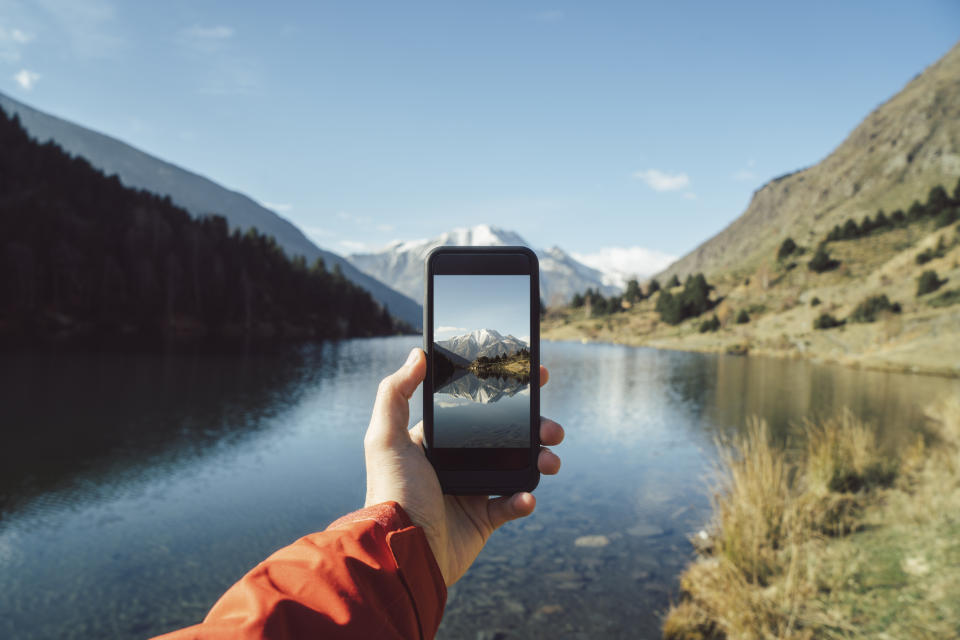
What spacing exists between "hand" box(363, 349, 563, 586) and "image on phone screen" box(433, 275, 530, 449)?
0.15 meters

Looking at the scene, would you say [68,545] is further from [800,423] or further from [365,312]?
[365,312]

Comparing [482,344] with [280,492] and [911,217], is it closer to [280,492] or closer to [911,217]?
[280,492]

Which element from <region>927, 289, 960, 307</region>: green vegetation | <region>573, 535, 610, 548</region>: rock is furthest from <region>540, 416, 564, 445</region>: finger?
<region>927, 289, 960, 307</region>: green vegetation

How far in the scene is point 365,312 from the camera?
8819cm

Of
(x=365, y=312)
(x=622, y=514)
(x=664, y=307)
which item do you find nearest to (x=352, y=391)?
(x=622, y=514)

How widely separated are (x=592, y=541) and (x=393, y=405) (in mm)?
8297

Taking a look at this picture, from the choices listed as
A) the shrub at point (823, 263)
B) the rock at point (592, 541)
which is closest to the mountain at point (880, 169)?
the shrub at point (823, 263)

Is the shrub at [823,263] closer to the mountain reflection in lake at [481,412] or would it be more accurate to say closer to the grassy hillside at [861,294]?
the grassy hillside at [861,294]

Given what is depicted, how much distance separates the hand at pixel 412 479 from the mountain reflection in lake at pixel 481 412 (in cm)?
13

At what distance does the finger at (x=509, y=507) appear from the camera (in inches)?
76.7

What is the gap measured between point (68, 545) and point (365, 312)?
8000 centimetres

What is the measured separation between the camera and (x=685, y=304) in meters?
50.5

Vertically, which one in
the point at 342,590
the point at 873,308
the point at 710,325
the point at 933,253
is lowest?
the point at 342,590

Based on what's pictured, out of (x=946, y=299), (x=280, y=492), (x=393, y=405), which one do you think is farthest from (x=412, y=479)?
(x=946, y=299)
